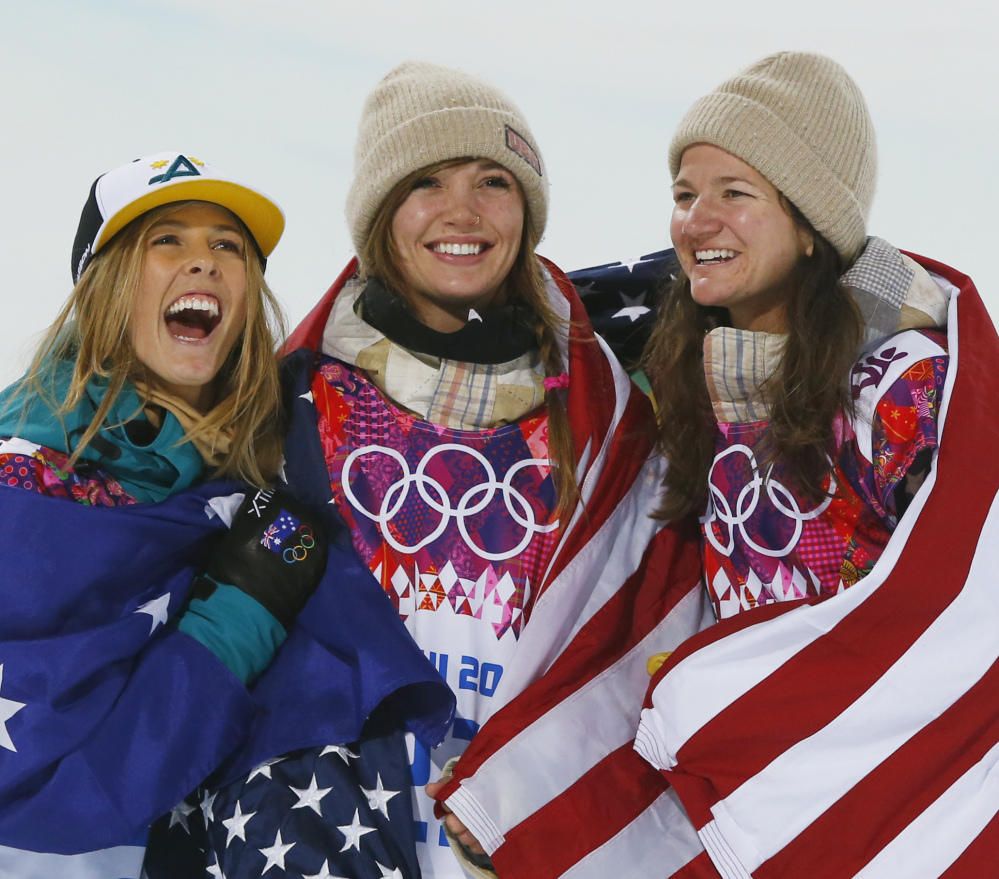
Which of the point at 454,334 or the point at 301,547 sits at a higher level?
the point at 454,334

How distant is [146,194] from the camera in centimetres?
172

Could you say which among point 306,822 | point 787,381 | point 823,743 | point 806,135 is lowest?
point 306,822

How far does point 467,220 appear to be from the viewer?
6.34 ft

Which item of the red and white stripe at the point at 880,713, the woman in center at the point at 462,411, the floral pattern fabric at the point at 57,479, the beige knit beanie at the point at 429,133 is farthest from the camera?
the beige knit beanie at the point at 429,133

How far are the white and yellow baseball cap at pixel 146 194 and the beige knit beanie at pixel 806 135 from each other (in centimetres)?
79

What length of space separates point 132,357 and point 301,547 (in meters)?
0.42

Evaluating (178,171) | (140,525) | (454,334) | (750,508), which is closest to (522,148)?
(454,334)

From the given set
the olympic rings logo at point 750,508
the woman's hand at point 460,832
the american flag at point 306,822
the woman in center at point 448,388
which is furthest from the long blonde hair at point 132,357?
the olympic rings logo at point 750,508

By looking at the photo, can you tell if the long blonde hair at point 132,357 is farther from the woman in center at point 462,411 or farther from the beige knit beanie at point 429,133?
the beige knit beanie at point 429,133

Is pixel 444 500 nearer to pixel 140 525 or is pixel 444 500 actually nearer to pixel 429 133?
pixel 140 525

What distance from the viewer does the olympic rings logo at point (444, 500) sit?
1.84m

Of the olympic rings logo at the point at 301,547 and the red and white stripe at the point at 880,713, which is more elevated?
the red and white stripe at the point at 880,713

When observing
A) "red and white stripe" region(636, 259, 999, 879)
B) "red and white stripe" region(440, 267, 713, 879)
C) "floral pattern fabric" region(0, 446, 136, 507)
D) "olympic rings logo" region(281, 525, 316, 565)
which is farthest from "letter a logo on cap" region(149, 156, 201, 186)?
"red and white stripe" region(636, 259, 999, 879)

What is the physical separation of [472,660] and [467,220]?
76cm
